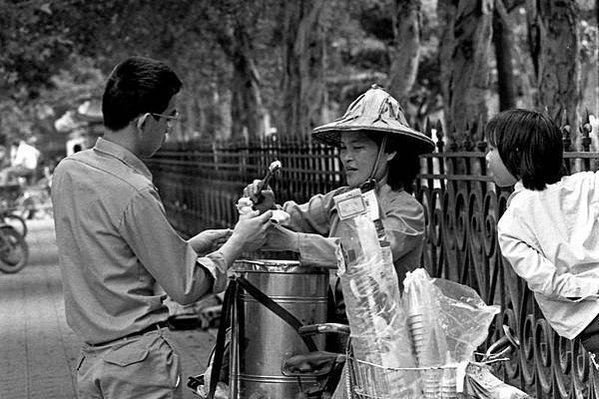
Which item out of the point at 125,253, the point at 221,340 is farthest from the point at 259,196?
the point at 125,253

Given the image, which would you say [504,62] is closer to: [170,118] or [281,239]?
[281,239]

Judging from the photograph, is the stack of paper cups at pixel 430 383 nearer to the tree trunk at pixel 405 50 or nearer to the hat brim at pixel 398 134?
the hat brim at pixel 398 134

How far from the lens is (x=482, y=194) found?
6.52 meters

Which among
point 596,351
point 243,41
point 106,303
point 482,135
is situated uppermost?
point 243,41

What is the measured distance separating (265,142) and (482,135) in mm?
6734

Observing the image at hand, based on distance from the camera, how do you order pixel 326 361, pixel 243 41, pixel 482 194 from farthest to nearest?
pixel 243 41, pixel 482 194, pixel 326 361

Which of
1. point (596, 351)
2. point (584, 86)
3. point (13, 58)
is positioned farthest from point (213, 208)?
point (596, 351)

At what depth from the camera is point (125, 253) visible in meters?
3.84

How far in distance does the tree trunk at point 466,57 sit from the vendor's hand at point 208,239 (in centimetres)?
794

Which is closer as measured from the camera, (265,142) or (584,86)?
(584,86)

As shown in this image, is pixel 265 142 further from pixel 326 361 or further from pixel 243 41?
pixel 243 41

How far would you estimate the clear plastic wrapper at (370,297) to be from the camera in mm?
3570

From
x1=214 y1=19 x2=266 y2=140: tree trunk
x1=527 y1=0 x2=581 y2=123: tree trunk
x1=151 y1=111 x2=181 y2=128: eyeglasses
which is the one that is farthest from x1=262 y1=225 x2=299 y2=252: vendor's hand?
x1=214 y1=19 x2=266 y2=140: tree trunk

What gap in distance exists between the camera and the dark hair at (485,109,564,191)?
4.63 m
